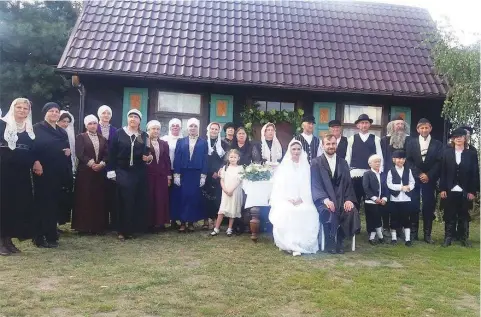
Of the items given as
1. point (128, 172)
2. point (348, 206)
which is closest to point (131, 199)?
point (128, 172)

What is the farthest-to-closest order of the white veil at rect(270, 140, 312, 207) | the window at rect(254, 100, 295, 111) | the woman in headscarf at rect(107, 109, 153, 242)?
the window at rect(254, 100, 295, 111), the woman in headscarf at rect(107, 109, 153, 242), the white veil at rect(270, 140, 312, 207)

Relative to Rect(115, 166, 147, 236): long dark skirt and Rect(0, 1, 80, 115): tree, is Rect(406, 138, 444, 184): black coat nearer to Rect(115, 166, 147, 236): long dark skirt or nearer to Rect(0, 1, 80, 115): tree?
Rect(115, 166, 147, 236): long dark skirt

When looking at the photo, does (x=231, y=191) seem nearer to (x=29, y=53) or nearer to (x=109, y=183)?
(x=109, y=183)

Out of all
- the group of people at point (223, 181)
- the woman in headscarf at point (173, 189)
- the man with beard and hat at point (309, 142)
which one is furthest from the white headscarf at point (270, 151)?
the woman in headscarf at point (173, 189)

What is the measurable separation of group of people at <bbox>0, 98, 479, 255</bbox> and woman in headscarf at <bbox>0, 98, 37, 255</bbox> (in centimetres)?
2

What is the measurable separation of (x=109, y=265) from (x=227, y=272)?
130 centimetres

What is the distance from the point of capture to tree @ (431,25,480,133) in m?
9.19

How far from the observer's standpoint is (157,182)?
7207mm

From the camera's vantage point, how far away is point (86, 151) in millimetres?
6812

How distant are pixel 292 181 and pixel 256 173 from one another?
0.65 m

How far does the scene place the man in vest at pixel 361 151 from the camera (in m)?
7.41

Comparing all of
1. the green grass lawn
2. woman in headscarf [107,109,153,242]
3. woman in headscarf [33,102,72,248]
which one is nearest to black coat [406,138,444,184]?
the green grass lawn

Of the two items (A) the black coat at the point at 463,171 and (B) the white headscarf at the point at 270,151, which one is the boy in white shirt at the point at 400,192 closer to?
(A) the black coat at the point at 463,171

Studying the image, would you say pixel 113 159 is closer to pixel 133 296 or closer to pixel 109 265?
pixel 109 265
